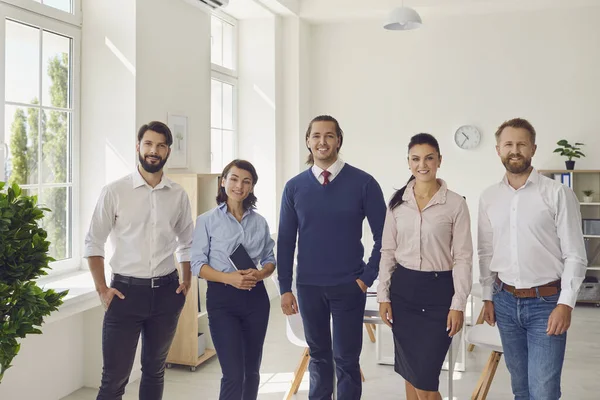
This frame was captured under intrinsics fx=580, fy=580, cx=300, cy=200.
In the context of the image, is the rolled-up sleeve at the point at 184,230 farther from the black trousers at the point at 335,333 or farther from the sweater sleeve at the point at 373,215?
the sweater sleeve at the point at 373,215

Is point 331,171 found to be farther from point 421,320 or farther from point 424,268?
point 421,320

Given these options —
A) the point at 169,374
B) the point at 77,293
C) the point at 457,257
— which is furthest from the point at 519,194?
the point at 169,374

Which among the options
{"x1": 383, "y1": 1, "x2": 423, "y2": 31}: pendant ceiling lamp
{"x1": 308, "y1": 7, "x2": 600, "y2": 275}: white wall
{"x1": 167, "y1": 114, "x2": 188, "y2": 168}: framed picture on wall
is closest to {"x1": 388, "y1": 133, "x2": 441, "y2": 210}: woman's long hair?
{"x1": 167, "y1": 114, "x2": 188, "y2": 168}: framed picture on wall

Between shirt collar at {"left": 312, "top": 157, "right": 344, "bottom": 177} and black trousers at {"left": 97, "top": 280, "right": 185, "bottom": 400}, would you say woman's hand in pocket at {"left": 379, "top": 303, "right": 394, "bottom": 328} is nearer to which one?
shirt collar at {"left": 312, "top": 157, "right": 344, "bottom": 177}

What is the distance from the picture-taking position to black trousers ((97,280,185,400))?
286 centimetres

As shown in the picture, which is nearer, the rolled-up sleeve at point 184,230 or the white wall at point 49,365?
the rolled-up sleeve at point 184,230

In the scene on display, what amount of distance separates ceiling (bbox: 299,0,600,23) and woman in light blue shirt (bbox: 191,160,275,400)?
4.80 meters

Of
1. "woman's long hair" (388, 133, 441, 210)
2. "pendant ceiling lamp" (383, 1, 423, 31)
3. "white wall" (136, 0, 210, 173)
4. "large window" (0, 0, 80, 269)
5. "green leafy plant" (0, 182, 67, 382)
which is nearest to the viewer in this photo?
"green leafy plant" (0, 182, 67, 382)

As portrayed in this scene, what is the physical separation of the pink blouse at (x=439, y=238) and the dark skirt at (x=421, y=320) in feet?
0.14

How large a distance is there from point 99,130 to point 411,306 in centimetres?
283

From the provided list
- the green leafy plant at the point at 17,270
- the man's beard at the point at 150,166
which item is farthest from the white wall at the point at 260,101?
the green leafy plant at the point at 17,270

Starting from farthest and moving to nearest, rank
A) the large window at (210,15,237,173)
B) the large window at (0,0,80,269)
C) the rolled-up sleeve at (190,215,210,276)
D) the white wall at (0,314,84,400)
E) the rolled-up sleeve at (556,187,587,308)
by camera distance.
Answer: the large window at (210,15,237,173) < the large window at (0,0,80,269) < the white wall at (0,314,84,400) < the rolled-up sleeve at (190,215,210,276) < the rolled-up sleeve at (556,187,587,308)

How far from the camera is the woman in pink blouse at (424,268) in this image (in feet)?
8.48

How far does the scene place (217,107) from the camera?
6.81m
